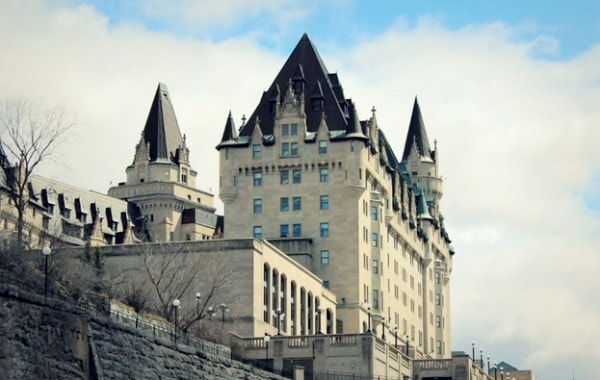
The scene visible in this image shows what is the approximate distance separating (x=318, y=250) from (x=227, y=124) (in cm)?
1401

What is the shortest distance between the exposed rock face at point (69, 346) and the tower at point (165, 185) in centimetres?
12551

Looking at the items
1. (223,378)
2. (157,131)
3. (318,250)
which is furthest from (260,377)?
(157,131)

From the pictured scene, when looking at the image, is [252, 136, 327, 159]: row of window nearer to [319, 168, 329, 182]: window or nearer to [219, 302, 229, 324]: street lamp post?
[319, 168, 329, 182]: window

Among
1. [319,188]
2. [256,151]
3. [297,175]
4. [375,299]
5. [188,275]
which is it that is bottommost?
[188,275]

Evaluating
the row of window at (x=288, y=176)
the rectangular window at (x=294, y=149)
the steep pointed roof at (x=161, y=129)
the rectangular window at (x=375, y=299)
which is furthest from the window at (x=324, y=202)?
the steep pointed roof at (x=161, y=129)

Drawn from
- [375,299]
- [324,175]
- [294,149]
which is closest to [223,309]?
[324,175]

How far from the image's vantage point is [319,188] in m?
128

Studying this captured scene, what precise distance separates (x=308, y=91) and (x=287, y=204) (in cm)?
1125

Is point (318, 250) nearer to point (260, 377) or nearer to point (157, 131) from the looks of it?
point (260, 377)

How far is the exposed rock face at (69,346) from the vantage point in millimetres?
44125

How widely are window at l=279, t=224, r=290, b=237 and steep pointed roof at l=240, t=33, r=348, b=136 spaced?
8.97 metres

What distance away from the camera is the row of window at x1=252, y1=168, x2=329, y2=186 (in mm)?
127938

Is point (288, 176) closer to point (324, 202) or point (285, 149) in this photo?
point (285, 149)

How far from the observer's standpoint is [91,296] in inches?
2635
